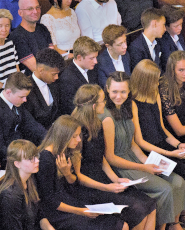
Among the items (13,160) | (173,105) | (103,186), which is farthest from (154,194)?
(13,160)

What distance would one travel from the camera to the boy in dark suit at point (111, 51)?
3.59m

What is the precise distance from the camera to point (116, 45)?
363cm

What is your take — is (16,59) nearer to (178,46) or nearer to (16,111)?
(16,111)

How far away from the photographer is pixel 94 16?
4.02 metres

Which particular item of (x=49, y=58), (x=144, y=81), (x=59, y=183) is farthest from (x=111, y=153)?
Answer: (x=49, y=58)

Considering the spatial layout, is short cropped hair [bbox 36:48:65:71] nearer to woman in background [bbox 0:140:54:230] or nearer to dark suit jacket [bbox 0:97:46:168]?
dark suit jacket [bbox 0:97:46:168]

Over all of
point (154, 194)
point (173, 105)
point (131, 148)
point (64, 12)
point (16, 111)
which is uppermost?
point (64, 12)

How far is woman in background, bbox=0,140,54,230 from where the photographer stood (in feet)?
6.64

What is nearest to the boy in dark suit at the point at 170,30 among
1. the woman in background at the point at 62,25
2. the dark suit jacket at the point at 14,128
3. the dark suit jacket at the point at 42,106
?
the woman in background at the point at 62,25

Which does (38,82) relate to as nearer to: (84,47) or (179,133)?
(84,47)

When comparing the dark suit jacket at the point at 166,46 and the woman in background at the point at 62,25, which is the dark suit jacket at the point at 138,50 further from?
the woman in background at the point at 62,25

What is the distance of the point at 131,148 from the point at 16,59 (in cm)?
123

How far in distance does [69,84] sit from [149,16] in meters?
1.41

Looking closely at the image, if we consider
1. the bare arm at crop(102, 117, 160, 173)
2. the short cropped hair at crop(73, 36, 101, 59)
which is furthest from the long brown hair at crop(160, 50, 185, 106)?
the bare arm at crop(102, 117, 160, 173)
